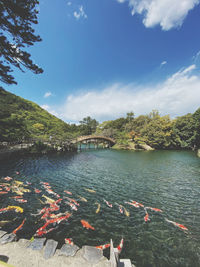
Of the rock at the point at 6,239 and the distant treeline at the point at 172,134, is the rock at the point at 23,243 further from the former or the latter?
the distant treeline at the point at 172,134

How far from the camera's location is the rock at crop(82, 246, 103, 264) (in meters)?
2.97

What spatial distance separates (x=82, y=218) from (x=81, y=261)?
284 cm

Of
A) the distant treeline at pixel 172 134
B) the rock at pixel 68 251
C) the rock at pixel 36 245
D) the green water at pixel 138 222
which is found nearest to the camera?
the rock at pixel 68 251

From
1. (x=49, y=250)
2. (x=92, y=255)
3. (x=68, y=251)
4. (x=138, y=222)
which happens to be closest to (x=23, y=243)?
(x=49, y=250)

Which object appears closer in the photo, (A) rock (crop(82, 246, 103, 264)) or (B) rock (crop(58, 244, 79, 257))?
(A) rock (crop(82, 246, 103, 264))

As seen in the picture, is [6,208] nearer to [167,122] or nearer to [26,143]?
[26,143]

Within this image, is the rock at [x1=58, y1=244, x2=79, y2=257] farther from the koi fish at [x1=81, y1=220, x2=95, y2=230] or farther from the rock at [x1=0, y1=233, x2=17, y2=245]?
the koi fish at [x1=81, y1=220, x2=95, y2=230]

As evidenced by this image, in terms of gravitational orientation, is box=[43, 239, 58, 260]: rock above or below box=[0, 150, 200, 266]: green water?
above

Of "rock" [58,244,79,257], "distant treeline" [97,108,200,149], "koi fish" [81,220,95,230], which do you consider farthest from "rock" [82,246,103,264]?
"distant treeline" [97,108,200,149]

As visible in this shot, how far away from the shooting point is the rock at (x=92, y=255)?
2.97 meters

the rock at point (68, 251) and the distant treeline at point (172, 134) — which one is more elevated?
the distant treeline at point (172, 134)

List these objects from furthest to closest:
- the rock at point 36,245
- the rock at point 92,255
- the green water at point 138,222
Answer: the green water at point 138,222 < the rock at point 36,245 < the rock at point 92,255

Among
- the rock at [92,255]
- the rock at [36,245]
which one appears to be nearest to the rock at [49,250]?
the rock at [36,245]

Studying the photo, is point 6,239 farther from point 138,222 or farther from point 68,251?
point 138,222
